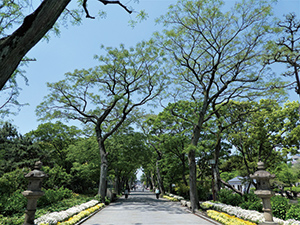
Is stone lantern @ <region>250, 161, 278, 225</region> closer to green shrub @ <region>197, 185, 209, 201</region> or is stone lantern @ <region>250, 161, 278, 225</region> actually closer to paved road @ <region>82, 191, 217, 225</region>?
paved road @ <region>82, 191, 217, 225</region>

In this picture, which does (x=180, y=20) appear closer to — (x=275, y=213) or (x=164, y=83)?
(x=164, y=83)

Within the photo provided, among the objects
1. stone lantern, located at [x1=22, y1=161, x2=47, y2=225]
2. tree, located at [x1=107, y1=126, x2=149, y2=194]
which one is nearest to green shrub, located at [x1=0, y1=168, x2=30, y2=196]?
stone lantern, located at [x1=22, y1=161, x2=47, y2=225]

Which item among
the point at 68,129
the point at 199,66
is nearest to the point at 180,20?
the point at 199,66

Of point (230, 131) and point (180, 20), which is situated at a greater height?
point (180, 20)

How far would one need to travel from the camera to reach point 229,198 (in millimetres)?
15828

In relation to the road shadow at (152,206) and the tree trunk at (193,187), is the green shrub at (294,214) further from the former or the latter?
the road shadow at (152,206)

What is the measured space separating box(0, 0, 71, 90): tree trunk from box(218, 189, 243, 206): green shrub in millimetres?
15797

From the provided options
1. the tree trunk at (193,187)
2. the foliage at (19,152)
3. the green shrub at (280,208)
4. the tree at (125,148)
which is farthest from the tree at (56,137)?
the green shrub at (280,208)

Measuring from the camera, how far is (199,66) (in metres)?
16.7

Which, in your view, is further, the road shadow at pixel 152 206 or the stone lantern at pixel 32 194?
the road shadow at pixel 152 206

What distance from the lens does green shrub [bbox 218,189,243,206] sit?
50.1 feet

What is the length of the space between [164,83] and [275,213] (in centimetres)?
1461

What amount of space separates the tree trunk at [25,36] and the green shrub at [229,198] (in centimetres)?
1580

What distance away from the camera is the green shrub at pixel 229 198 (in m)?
15.3
